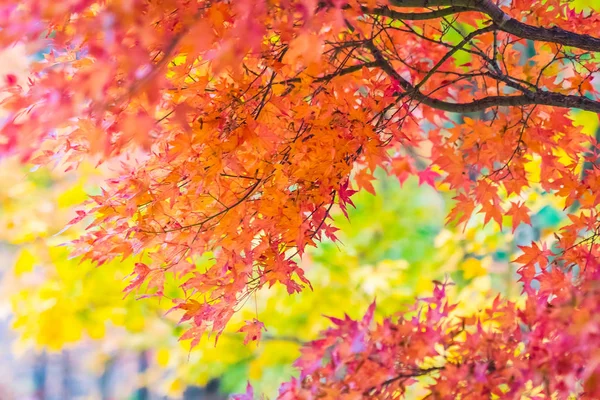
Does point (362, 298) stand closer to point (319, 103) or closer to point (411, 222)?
point (411, 222)

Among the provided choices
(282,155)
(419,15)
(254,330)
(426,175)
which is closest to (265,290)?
(426,175)

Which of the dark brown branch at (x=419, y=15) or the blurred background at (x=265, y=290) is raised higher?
the blurred background at (x=265, y=290)

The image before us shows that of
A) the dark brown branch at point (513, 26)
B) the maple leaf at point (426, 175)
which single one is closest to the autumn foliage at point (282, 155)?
the dark brown branch at point (513, 26)

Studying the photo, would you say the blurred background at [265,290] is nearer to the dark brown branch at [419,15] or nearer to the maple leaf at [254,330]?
the maple leaf at [254,330]

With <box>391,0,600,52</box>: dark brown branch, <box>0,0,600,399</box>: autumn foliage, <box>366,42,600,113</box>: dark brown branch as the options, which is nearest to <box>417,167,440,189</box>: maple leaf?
<box>0,0,600,399</box>: autumn foliage

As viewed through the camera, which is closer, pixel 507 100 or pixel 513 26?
pixel 513 26

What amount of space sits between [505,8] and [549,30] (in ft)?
1.27

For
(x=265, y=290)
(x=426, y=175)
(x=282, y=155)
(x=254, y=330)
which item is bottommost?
(x=254, y=330)

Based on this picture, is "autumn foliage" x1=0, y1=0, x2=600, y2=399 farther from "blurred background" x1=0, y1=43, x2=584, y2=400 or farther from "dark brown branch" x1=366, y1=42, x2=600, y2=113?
"blurred background" x1=0, y1=43, x2=584, y2=400

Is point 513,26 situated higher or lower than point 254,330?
higher

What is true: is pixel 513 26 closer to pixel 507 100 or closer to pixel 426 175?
pixel 507 100

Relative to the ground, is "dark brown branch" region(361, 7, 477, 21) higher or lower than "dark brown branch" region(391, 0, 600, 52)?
higher

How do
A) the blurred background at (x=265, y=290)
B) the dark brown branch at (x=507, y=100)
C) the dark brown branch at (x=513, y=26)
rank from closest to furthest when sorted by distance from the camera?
the dark brown branch at (x=513, y=26) < the dark brown branch at (x=507, y=100) < the blurred background at (x=265, y=290)

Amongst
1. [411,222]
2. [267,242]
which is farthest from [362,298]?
[267,242]
